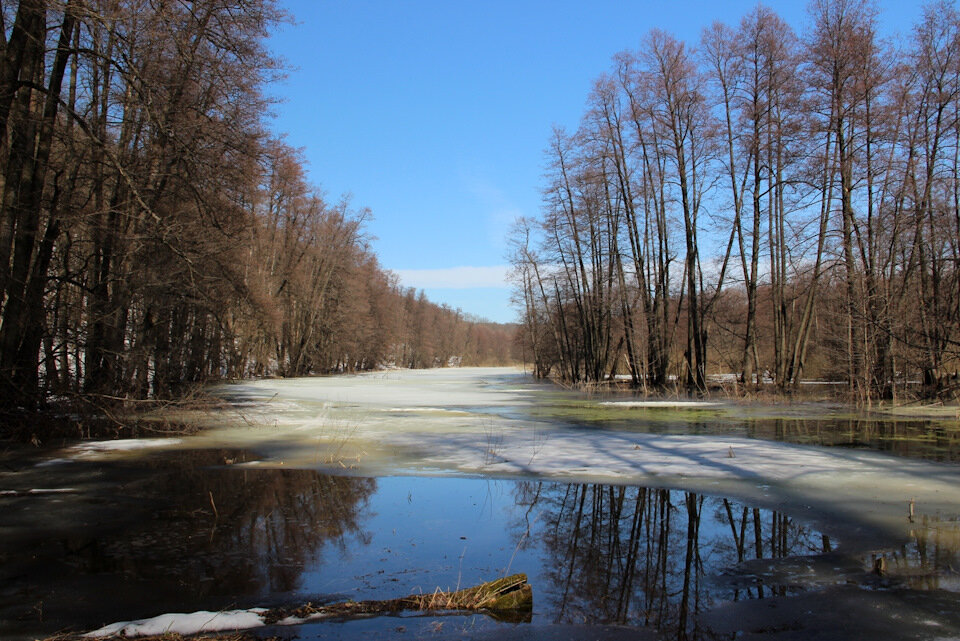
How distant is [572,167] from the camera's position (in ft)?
105

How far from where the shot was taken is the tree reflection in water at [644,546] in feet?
14.7

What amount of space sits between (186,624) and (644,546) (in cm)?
389

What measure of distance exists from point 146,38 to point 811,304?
75.5 feet

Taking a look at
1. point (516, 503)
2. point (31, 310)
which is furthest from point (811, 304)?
point (31, 310)

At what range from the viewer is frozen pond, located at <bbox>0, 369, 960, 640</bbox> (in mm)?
4320

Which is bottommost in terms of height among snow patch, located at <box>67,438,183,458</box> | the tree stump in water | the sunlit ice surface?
the tree stump in water

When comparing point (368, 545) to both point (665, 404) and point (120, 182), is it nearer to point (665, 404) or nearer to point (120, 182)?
point (120, 182)

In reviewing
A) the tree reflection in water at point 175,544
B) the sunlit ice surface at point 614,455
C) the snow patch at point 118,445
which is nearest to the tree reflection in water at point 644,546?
the sunlit ice surface at point 614,455

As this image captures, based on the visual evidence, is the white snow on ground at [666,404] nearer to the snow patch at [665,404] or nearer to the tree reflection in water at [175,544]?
the snow patch at [665,404]

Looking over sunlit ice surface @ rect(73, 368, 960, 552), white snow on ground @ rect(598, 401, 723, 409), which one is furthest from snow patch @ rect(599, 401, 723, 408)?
sunlit ice surface @ rect(73, 368, 960, 552)

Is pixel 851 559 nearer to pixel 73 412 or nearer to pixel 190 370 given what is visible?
pixel 73 412

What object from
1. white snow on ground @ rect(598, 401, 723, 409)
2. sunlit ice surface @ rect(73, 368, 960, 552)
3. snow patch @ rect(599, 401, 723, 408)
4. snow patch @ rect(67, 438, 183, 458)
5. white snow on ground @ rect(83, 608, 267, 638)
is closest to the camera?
white snow on ground @ rect(83, 608, 267, 638)

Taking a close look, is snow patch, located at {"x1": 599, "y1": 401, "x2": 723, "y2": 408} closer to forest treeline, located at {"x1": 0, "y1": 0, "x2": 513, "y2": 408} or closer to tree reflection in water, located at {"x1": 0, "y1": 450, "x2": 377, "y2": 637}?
forest treeline, located at {"x1": 0, "y1": 0, "x2": 513, "y2": 408}

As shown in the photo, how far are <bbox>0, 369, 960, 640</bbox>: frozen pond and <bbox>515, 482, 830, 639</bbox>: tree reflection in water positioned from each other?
3 centimetres
